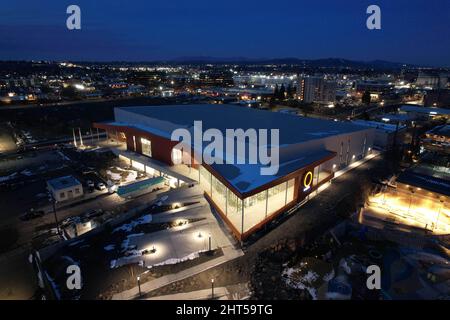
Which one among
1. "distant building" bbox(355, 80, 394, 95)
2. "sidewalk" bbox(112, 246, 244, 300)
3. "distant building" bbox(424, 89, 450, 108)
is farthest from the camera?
"distant building" bbox(355, 80, 394, 95)

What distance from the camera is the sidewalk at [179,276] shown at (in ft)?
47.5

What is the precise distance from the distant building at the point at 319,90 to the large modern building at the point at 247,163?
6087cm

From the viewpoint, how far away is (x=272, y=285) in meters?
15.2

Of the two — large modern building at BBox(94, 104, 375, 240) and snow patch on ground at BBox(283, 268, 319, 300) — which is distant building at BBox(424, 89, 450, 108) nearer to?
large modern building at BBox(94, 104, 375, 240)

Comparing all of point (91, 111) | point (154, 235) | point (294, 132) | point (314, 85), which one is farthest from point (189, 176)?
point (314, 85)

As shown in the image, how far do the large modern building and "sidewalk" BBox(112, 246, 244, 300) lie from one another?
4.48 ft

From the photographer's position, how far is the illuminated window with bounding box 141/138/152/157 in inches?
1341

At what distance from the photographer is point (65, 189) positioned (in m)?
26.0

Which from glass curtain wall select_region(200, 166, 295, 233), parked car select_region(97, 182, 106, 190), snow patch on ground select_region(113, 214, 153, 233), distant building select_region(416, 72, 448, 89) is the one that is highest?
distant building select_region(416, 72, 448, 89)

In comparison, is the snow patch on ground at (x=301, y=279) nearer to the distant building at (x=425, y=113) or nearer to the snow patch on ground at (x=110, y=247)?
the snow patch on ground at (x=110, y=247)

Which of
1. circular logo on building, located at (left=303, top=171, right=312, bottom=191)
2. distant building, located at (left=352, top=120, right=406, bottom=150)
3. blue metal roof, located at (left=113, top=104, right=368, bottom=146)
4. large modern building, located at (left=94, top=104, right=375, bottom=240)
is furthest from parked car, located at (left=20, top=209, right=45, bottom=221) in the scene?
distant building, located at (left=352, top=120, right=406, bottom=150)

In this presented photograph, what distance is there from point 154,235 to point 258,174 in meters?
9.16

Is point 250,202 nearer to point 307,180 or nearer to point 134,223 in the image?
point 307,180

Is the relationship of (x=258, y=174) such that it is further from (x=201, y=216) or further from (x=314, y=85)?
(x=314, y=85)
